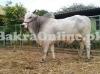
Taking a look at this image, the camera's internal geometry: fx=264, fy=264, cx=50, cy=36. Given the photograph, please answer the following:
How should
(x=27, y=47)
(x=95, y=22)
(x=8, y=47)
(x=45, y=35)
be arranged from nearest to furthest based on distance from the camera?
(x=45, y=35)
(x=95, y=22)
(x=27, y=47)
(x=8, y=47)

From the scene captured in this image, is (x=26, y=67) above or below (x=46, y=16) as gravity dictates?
below

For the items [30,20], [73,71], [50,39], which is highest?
[30,20]

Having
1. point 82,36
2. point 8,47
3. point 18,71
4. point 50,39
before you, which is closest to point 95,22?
point 82,36

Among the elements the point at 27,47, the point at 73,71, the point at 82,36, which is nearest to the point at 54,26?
the point at 82,36

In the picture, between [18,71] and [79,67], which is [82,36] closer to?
[79,67]

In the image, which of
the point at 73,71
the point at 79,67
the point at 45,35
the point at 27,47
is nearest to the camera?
the point at 73,71

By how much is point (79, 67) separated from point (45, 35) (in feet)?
6.82

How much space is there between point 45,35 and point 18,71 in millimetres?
2430

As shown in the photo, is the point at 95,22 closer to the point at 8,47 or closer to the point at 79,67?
the point at 79,67

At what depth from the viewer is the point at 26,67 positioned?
26.5 feet

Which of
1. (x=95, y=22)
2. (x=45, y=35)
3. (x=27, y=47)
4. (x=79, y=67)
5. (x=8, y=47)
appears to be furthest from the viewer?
(x=8, y=47)

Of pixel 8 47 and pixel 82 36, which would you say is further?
pixel 8 47

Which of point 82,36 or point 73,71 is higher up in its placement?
point 82,36

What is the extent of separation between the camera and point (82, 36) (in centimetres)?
1008
